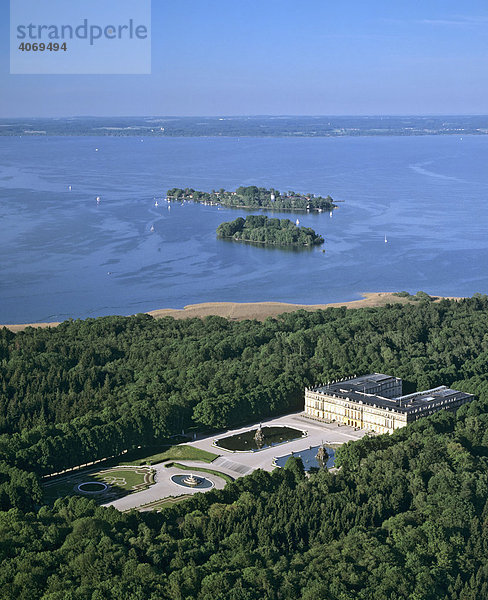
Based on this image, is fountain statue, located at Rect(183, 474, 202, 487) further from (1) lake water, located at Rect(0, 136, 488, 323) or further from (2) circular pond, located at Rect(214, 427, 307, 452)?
(1) lake water, located at Rect(0, 136, 488, 323)

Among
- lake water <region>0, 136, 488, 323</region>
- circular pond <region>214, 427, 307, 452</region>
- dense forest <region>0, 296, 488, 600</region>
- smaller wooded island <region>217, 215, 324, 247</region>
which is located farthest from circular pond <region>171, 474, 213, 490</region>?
smaller wooded island <region>217, 215, 324, 247</region>

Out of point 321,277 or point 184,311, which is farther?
point 321,277

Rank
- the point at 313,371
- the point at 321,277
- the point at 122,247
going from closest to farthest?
1. the point at 313,371
2. the point at 321,277
3. the point at 122,247

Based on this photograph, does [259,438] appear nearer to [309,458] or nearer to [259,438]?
[259,438]

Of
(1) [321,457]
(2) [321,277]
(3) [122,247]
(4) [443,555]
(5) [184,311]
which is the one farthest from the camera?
(3) [122,247]

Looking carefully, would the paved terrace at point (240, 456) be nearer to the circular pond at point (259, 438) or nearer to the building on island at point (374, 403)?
the circular pond at point (259, 438)

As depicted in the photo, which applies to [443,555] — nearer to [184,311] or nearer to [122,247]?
[184,311]

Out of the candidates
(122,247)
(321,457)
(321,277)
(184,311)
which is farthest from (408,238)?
(321,457)
